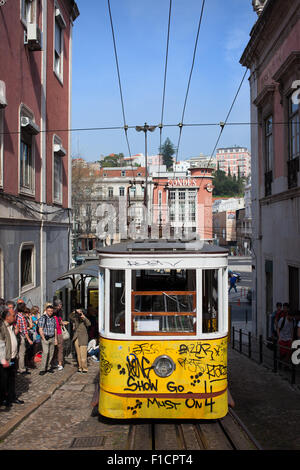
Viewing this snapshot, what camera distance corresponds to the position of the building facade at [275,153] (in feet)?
39.9

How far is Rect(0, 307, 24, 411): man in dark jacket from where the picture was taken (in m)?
6.55

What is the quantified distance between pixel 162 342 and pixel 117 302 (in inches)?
32.3

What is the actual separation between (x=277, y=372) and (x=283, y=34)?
9.52 m

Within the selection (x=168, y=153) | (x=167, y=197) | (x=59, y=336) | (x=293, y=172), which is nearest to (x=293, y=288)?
(x=293, y=172)

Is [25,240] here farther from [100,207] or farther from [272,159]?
[100,207]

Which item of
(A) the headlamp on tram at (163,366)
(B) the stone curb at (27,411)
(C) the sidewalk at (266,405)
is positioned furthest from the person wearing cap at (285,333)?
(A) the headlamp on tram at (163,366)

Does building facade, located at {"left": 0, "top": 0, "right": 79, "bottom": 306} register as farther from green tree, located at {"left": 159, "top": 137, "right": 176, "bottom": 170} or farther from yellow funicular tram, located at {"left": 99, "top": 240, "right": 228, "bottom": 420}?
green tree, located at {"left": 159, "top": 137, "right": 176, "bottom": 170}

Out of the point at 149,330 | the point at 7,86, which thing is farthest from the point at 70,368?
the point at 7,86

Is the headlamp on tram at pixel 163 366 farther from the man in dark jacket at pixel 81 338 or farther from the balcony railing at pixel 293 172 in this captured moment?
the balcony railing at pixel 293 172

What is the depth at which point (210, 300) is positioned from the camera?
6188 millimetres

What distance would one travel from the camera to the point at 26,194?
12.1 metres

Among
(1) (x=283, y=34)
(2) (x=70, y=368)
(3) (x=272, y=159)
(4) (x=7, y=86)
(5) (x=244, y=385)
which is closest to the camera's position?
(5) (x=244, y=385)

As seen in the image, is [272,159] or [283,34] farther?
[272,159]

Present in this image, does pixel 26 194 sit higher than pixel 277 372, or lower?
higher
